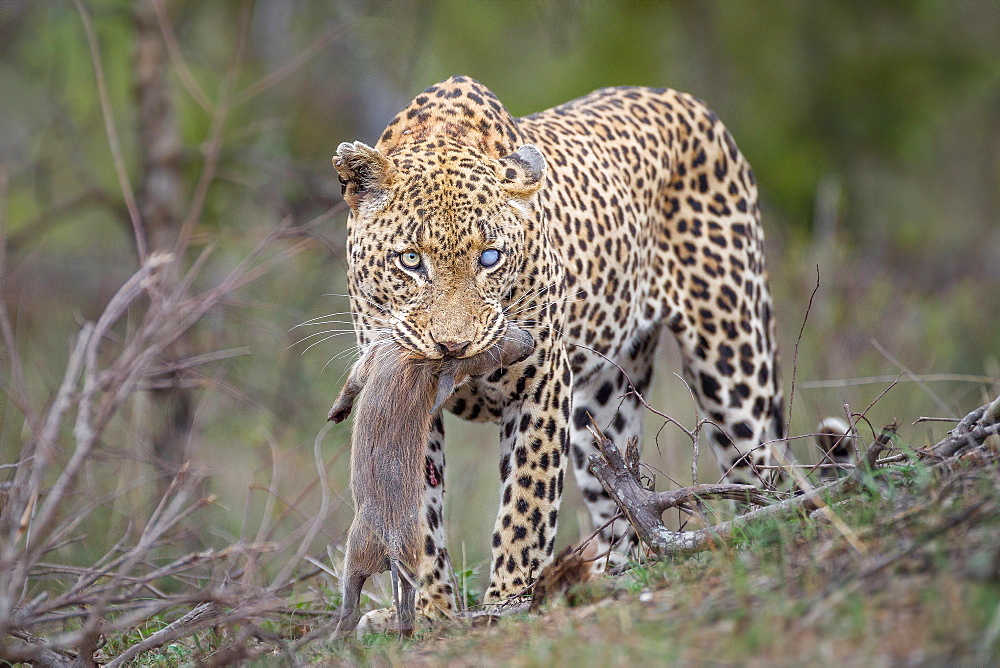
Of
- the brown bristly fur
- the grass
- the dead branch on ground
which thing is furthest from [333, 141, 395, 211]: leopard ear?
the grass

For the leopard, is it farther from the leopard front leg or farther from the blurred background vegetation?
the blurred background vegetation

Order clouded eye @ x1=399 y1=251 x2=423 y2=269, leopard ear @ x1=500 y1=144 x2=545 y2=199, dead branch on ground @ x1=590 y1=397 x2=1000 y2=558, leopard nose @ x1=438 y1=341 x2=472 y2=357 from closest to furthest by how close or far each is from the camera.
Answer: dead branch on ground @ x1=590 y1=397 x2=1000 y2=558, leopard nose @ x1=438 y1=341 x2=472 y2=357, clouded eye @ x1=399 y1=251 x2=423 y2=269, leopard ear @ x1=500 y1=144 x2=545 y2=199

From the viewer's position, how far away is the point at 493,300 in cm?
474

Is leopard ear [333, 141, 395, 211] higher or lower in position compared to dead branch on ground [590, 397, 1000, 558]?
higher

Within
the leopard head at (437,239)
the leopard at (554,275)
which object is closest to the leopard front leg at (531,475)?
the leopard at (554,275)

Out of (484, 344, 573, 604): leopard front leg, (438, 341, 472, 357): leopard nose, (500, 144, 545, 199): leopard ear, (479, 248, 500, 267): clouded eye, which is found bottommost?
(484, 344, 573, 604): leopard front leg

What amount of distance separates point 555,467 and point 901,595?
234cm

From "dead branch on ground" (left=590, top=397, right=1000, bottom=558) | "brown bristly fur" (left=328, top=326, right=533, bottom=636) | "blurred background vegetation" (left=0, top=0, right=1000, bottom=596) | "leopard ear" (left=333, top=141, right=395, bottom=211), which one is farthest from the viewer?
"blurred background vegetation" (left=0, top=0, right=1000, bottom=596)

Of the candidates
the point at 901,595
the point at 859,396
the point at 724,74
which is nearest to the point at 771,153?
the point at 724,74

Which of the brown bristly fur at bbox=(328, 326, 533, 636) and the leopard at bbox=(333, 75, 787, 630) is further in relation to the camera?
the leopard at bbox=(333, 75, 787, 630)

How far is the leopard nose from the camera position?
14.6ft

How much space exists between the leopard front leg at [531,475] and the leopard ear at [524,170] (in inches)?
29.1

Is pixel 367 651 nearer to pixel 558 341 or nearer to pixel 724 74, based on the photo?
pixel 558 341

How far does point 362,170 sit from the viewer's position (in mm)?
4906
